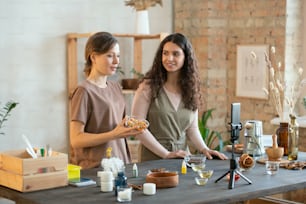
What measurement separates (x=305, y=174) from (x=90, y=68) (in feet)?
4.71

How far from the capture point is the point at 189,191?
10.3 ft

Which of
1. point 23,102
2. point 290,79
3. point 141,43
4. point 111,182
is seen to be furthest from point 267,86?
point 111,182

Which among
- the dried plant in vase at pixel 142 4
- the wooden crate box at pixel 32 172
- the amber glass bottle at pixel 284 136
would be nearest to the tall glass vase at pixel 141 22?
the dried plant in vase at pixel 142 4

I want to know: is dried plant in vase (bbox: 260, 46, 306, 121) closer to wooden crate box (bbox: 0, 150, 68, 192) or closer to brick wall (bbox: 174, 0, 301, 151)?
brick wall (bbox: 174, 0, 301, 151)

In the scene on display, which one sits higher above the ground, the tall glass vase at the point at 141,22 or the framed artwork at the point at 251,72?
the tall glass vase at the point at 141,22

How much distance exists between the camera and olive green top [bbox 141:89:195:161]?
416 centimetres

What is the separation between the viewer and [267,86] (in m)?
6.10

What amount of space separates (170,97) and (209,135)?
233 centimetres

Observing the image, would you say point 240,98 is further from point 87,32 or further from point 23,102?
point 23,102

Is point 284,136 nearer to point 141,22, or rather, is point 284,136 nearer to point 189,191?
point 189,191

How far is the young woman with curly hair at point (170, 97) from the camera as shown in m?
4.14

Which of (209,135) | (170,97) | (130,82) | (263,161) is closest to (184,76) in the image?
(170,97)

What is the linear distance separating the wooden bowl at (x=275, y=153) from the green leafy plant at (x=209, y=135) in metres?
2.09

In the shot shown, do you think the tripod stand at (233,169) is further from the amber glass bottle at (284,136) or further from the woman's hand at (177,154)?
the amber glass bottle at (284,136)
